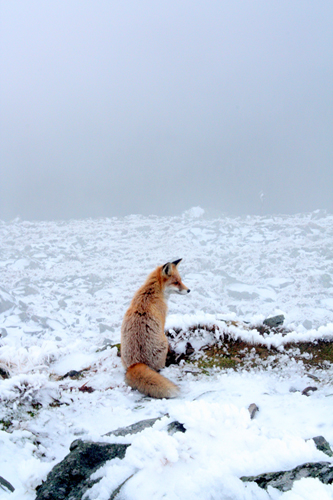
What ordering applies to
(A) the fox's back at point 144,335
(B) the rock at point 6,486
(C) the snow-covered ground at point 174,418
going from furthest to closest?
1. (A) the fox's back at point 144,335
2. (B) the rock at point 6,486
3. (C) the snow-covered ground at point 174,418

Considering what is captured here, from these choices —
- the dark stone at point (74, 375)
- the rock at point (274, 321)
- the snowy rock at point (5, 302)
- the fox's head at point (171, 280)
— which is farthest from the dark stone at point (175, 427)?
the snowy rock at point (5, 302)

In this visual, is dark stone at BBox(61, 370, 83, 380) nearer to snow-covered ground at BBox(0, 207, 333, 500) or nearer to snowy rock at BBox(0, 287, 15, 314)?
snow-covered ground at BBox(0, 207, 333, 500)

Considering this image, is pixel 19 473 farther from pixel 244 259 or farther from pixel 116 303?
pixel 244 259

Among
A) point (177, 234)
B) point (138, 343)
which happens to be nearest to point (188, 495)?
point (138, 343)

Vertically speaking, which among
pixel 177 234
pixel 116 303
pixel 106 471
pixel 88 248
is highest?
pixel 177 234

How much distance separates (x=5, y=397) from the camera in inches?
186

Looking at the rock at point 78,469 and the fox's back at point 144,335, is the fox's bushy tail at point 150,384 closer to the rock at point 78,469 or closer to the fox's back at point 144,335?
the fox's back at point 144,335

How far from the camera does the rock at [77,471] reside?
2.74 meters

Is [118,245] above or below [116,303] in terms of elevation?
above

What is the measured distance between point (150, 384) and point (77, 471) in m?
2.72

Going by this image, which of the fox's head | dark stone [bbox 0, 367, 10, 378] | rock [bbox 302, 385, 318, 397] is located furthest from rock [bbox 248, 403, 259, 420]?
dark stone [bbox 0, 367, 10, 378]

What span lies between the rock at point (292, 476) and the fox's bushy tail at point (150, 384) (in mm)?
3246

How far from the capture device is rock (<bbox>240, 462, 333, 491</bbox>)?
2.14 meters

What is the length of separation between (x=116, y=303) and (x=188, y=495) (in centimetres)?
5572
